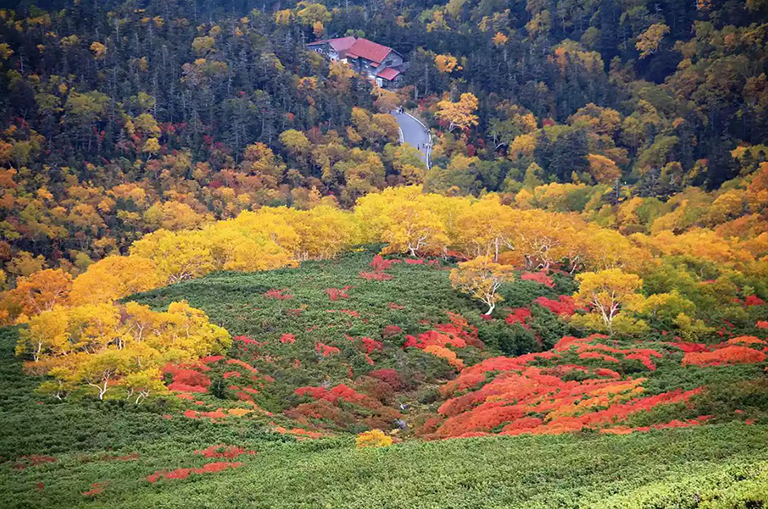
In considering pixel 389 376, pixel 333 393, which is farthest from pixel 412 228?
pixel 333 393

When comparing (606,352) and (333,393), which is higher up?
(606,352)

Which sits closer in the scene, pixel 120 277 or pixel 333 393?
pixel 333 393

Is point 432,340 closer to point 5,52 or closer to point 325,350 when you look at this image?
point 325,350

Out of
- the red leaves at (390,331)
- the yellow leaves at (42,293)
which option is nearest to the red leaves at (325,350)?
the red leaves at (390,331)

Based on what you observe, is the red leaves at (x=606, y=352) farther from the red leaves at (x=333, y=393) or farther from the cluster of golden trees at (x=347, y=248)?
the red leaves at (x=333, y=393)

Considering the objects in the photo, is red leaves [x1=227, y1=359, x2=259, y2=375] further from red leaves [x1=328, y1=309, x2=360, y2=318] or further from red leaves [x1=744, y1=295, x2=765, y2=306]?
red leaves [x1=744, y1=295, x2=765, y2=306]

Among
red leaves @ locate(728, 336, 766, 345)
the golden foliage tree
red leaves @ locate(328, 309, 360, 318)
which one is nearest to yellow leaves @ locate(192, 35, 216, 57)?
the golden foliage tree

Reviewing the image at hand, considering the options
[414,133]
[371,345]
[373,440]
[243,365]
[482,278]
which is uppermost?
[373,440]
